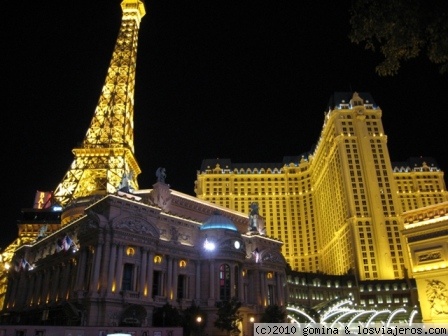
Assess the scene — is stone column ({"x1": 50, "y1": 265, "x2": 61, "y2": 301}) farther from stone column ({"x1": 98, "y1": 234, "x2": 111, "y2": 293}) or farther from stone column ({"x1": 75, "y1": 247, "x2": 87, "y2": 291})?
stone column ({"x1": 98, "y1": 234, "x2": 111, "y2": 293})

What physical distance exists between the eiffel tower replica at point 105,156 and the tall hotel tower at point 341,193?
65.9 m

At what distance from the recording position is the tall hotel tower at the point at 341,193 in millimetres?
112375

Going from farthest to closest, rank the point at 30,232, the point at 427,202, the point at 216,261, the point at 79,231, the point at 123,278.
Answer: the point at 427,202 < the point at 30,232 < the point at 216,261 < the point at 79,231 < the point at 123,278

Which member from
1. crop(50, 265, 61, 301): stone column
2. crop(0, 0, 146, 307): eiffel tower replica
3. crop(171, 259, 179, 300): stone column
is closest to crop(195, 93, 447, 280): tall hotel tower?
crop(0, 0, 146, 307): eiffel tower replica

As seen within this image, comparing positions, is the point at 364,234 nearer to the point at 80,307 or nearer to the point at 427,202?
the point at 427,202

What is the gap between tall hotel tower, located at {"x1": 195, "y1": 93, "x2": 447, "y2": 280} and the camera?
112375 mm

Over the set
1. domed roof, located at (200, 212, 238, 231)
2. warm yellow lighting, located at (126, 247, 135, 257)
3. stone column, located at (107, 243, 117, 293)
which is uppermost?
domed roof, located at (200, 212, 238, 231)

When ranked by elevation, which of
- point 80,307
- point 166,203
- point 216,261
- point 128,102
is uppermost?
point 128,102

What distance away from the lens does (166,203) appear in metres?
68.9

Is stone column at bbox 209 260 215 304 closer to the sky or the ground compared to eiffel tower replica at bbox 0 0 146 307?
closer to the ground

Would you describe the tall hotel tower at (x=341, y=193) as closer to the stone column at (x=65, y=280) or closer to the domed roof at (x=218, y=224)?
the domed roof at (x=218, y=224)

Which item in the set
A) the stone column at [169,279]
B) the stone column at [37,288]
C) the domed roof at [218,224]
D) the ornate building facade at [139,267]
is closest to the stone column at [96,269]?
the ornate building facade at [139,267]

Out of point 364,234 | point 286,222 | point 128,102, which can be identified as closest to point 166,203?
point 128,102

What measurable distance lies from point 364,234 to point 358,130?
118 ft
